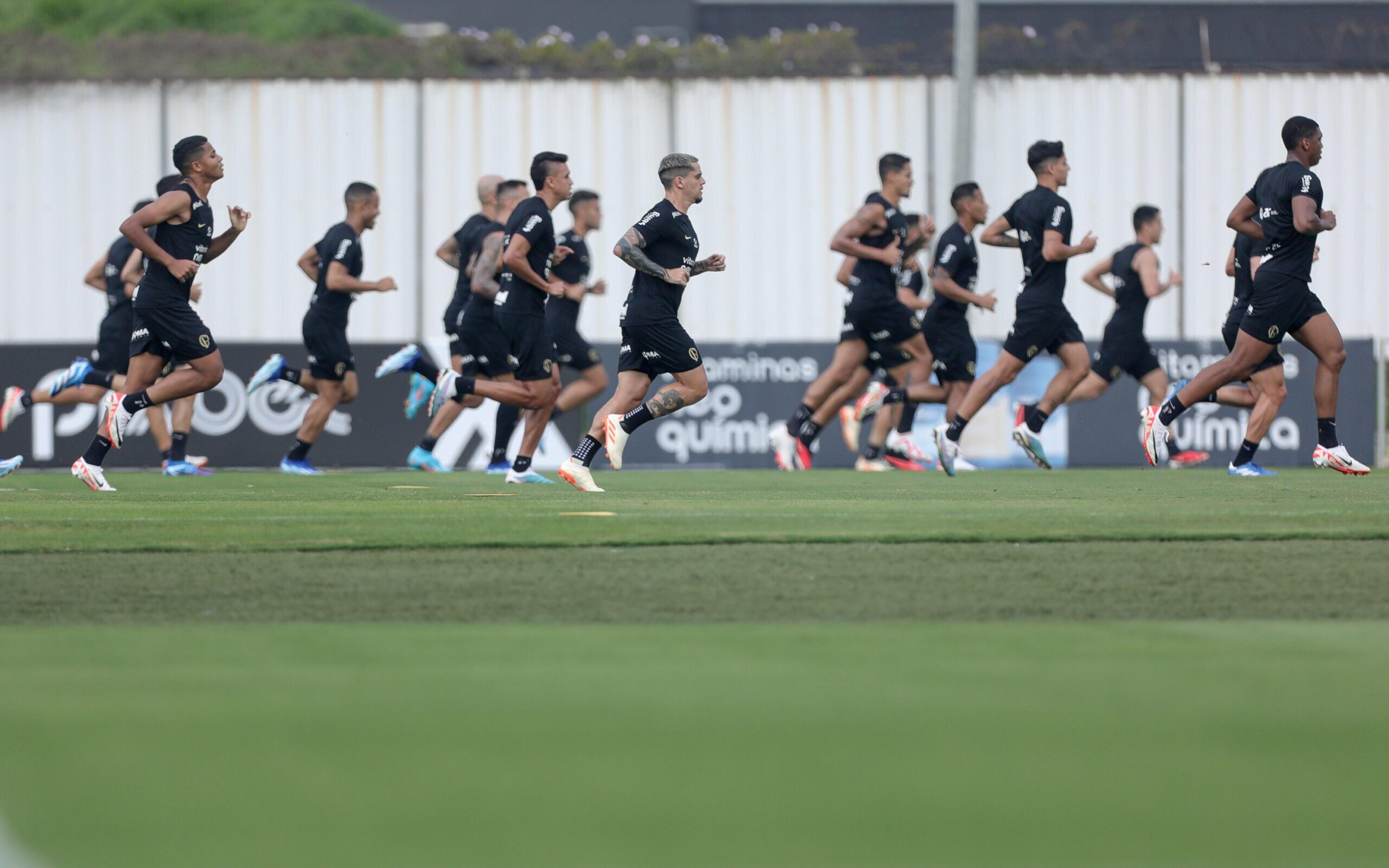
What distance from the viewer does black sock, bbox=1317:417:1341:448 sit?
10.3 metres

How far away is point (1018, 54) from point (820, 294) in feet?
14.2

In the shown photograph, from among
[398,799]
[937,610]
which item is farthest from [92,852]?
[937,610]

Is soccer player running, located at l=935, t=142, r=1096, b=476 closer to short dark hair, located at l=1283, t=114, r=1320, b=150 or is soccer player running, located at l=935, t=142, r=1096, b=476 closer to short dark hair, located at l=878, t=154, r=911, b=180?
short dark hair, located at l=878, t=154, r=911, b=180


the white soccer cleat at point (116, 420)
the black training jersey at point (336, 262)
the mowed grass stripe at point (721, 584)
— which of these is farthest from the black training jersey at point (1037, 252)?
the white soccer cleat at point (116, 420)

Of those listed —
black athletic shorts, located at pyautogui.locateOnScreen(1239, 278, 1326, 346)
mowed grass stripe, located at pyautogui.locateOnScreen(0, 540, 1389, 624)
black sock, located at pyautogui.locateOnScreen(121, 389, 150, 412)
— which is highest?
black athletic shorts, located at pyautogui.locateOnScreen(1239, 278, 1326, 346)

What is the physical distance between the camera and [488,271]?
11977mm

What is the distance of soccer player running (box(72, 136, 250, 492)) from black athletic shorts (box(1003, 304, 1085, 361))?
5.51 m

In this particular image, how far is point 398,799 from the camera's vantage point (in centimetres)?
252

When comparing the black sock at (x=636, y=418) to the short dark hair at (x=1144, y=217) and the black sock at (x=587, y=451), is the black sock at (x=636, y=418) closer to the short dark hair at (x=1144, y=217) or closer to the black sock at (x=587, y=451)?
the black sock at (x=587, y=451)

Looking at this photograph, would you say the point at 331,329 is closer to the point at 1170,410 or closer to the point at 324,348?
the point at 324,348

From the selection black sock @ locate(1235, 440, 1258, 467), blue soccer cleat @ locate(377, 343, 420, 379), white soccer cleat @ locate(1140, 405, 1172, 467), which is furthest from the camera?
blue soccer cleat @ locate(377, 343, 420, 379)

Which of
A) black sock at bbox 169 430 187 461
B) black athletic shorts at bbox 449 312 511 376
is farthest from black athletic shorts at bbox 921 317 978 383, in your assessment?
black sock at bbox 169 430 187 461

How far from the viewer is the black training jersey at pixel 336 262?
13016 mm

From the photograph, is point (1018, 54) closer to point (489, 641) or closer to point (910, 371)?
point (910, 371)
